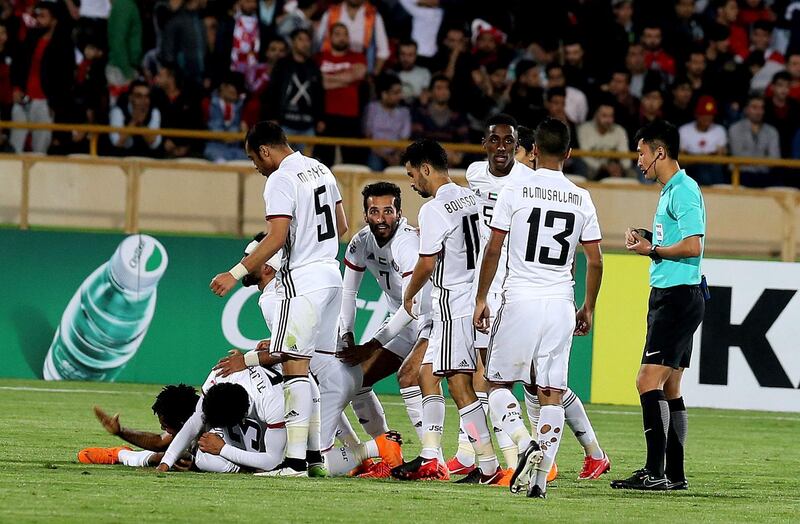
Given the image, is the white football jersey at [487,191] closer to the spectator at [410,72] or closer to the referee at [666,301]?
the referee at [666,301]

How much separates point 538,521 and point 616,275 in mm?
8207

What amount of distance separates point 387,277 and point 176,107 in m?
8.38

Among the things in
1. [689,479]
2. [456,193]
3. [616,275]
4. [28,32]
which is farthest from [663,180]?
[28,32]

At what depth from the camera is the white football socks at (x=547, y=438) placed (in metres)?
8.72

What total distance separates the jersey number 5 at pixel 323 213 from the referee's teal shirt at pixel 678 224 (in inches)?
83.4

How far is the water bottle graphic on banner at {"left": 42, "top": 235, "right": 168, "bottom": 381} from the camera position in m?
15.9

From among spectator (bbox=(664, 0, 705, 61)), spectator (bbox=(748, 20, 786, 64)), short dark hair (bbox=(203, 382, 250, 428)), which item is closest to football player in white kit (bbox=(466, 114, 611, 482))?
short dark hair (bbox=(203, 382, 250, 428))

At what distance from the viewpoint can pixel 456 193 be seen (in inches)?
396

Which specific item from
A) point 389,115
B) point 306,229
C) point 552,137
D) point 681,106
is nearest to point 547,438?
point 552,137

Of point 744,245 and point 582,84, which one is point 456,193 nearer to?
point 744,245

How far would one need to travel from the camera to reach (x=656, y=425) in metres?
9.61

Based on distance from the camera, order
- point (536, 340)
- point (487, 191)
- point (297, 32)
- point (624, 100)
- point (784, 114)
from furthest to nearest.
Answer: point (784, 114)
point (624, 100)
point (297, 32)
point (487, 191)
point (536, 340)

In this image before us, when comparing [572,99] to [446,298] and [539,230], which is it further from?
[539,230]

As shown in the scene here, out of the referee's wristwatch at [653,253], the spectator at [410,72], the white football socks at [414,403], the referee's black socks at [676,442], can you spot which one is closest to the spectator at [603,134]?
the spectator at [410,72]
